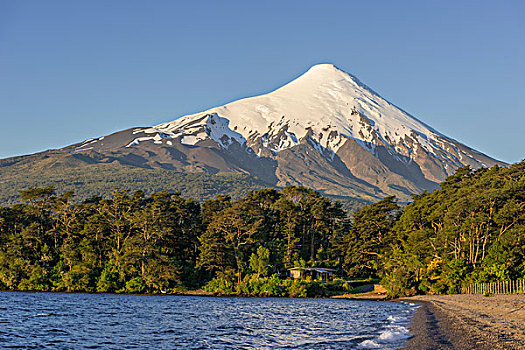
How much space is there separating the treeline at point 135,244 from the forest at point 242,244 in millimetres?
147

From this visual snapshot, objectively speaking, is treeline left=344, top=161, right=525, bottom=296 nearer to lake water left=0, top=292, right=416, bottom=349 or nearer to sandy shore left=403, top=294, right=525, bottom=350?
sandy shore left=403, top=294, right=525, bottom=350

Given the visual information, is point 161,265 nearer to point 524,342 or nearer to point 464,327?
point 464,327

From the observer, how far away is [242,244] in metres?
74.6

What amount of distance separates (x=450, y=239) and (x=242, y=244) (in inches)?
1030

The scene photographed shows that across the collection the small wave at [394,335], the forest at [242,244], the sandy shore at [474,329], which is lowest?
the small wave at [394,335]

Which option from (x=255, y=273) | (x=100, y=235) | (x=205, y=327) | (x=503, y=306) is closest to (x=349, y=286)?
(x=255, y=273)

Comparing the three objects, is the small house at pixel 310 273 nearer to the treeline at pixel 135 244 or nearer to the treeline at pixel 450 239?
the treeline at pixel 135 244

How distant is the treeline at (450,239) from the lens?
191ft

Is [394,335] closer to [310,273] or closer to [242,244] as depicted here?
[242,244]

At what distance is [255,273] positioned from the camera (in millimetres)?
72875

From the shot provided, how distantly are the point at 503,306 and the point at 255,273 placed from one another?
40.5 meters

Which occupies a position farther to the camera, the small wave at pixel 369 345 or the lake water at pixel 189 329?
the lake water at pixel 189 329

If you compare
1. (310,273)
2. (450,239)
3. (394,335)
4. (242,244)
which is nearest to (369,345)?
(394,335)

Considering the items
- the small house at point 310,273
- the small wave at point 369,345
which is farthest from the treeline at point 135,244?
the small wave at point 369,345
